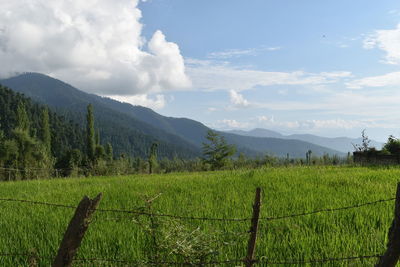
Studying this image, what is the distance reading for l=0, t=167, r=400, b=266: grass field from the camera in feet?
12.9

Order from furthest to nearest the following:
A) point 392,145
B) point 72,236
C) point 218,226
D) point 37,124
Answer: point 37,124, point 392,145, point 218,226, point 72,236

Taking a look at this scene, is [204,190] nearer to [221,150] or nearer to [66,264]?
[66,264]

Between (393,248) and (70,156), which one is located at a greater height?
(393,248)

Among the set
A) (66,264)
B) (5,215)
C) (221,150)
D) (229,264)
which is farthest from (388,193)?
(221,150)

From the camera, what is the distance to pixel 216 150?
38.9 metres

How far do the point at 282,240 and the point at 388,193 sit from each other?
452 centimetres

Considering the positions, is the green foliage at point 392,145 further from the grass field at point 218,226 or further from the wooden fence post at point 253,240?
the wooden fence post at point 253,240

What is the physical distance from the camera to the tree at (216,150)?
125ft

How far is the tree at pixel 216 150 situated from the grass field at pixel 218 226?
1119 inches

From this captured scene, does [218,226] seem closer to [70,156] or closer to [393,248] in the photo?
[393,248]

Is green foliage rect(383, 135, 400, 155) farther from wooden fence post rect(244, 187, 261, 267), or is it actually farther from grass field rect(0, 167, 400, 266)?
wooden fence post rect(244, 187, 261, 267)

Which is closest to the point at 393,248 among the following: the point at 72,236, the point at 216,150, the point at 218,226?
the point at 72,236

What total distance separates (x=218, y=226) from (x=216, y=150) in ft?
110

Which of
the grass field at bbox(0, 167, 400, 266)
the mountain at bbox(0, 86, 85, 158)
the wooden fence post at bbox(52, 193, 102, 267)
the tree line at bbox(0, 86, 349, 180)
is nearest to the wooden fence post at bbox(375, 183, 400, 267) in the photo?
the grass field at bbox(0, 167, 400, 266)
